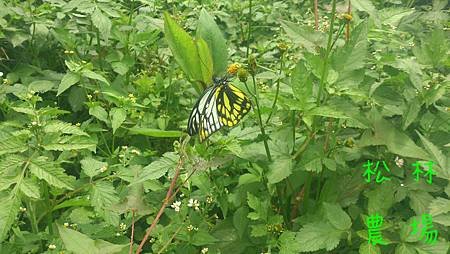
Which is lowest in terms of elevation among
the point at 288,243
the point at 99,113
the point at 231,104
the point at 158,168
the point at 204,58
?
the point at 288,243

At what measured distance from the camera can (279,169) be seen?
158 cm

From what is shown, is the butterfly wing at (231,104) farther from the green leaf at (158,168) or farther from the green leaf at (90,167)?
the green leaf at (90,167)

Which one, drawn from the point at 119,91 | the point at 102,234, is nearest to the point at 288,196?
the point at 102,234

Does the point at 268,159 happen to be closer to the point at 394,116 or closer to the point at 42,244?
the point at 394,116

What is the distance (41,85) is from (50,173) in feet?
3.61

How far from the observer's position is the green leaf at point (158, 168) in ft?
4.96

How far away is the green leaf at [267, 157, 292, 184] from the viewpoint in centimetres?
156

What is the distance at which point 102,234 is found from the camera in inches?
66.9

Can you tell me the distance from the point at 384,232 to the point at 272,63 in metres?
1.30

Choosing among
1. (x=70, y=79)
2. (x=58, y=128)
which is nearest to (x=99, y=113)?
(x=70, y=79)

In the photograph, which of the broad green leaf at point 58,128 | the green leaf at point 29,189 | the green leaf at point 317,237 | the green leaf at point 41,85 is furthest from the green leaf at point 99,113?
the green leaf at point 317,237

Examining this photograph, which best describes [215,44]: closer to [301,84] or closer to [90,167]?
[301,84]

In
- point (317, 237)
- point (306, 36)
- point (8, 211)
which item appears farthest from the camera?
point (306, 36)

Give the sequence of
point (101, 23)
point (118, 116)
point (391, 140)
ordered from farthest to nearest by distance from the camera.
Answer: point (101, 23), point (118, 116), point (391, 140)
